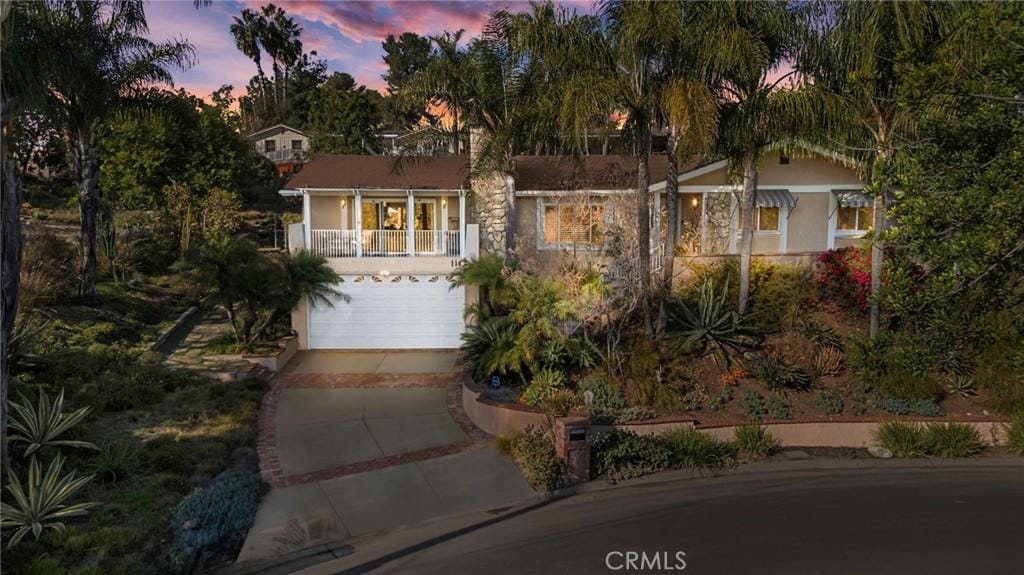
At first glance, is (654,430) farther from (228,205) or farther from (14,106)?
(228,205)

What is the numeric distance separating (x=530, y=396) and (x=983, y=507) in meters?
7.14

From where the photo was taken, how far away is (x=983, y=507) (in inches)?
374

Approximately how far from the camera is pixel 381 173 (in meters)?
21.8

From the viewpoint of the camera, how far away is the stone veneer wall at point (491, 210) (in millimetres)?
20344

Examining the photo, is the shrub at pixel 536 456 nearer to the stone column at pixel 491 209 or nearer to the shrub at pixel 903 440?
the shrub at pixel 903 440

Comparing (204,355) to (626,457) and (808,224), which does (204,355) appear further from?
(808,224)

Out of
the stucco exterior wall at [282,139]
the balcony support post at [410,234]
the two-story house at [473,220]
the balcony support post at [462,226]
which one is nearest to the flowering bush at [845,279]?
the two-story house at [473,220]

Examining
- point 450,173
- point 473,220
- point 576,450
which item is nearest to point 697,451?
point 576,450

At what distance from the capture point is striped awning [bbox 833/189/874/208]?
2105 centimetres

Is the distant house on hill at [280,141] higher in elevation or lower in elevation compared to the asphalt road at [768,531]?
higher

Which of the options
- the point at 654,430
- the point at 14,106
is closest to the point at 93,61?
the point at 14,106

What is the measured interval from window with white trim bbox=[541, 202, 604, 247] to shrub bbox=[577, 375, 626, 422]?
14.7 ft

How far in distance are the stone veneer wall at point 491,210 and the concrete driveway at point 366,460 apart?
5766 millimetres

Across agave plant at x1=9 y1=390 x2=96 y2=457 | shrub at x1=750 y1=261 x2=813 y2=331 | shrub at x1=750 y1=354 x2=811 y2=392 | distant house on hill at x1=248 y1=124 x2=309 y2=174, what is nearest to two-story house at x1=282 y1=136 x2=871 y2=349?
shrub at x1=750 y1=261 x2=813 y2=331
